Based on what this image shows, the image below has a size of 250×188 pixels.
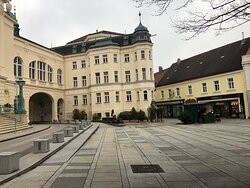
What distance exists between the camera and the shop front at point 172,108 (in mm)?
50250

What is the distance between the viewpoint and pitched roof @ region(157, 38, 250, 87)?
133 ft

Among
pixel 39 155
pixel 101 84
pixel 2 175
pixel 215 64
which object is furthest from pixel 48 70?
pixel 2 175

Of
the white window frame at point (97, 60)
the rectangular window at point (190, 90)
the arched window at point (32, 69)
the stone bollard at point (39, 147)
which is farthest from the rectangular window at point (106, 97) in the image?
the stone bollard at point (39, 147)

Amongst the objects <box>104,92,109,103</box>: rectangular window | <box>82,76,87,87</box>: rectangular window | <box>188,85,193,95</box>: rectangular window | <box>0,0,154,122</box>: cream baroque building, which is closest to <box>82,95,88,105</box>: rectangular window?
<box>0,0,154,122</box>: cream baroque building

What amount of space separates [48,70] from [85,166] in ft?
123

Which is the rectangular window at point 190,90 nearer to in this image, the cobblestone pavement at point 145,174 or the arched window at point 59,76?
the arched window at point 59,76

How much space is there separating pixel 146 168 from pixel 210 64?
133 feet

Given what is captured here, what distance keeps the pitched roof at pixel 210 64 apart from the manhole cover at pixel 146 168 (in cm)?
3380

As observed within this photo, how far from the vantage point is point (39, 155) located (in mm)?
10352

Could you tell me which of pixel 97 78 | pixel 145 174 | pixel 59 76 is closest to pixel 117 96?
pixel 97 78

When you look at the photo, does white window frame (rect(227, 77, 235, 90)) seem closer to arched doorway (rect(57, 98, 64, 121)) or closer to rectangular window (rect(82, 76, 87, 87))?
rectangular window (rect(82, 76, 87, 87))

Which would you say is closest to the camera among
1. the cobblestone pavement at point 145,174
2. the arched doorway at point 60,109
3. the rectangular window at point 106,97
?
the cobblestone pavement at point 145,174

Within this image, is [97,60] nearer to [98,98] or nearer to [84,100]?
[98,98]

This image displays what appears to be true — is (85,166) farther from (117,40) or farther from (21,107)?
(117,40)
